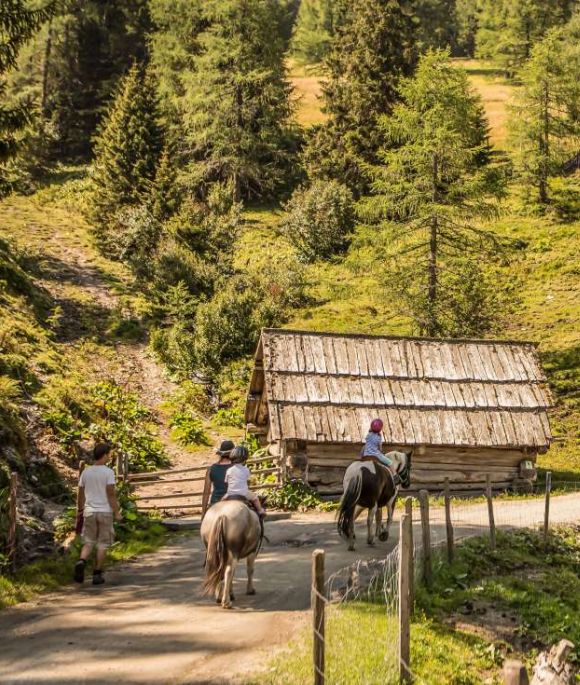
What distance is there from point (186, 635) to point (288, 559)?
16.0ft

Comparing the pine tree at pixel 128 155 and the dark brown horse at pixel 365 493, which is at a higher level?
the pine tree at pixel 128 155

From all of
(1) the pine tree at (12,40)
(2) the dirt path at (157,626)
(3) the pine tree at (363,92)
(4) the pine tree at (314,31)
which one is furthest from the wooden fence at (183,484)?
(4) the pine tree at (314,31)

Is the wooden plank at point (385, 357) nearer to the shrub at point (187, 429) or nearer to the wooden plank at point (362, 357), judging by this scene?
the wooden plank at point (362, 357)

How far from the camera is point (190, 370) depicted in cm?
3394

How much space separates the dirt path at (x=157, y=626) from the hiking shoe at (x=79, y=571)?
0.64ft

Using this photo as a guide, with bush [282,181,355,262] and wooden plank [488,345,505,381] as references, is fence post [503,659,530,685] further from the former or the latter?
bush [282,181,355,262]

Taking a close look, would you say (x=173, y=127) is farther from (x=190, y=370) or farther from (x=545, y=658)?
(x=545, y=658)

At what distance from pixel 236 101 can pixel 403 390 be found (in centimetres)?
3497

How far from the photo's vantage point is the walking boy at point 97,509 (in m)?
12.2

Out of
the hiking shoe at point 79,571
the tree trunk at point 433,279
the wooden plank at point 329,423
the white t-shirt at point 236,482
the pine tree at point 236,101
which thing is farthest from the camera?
the pine tree at point 236,101

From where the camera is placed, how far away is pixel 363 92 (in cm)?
5028

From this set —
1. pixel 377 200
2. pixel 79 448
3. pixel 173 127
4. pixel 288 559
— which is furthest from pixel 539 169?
pixel 288 559

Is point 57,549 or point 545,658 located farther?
point 57,549

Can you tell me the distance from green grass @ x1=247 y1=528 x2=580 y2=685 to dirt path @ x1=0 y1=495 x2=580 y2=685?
0.64 m
